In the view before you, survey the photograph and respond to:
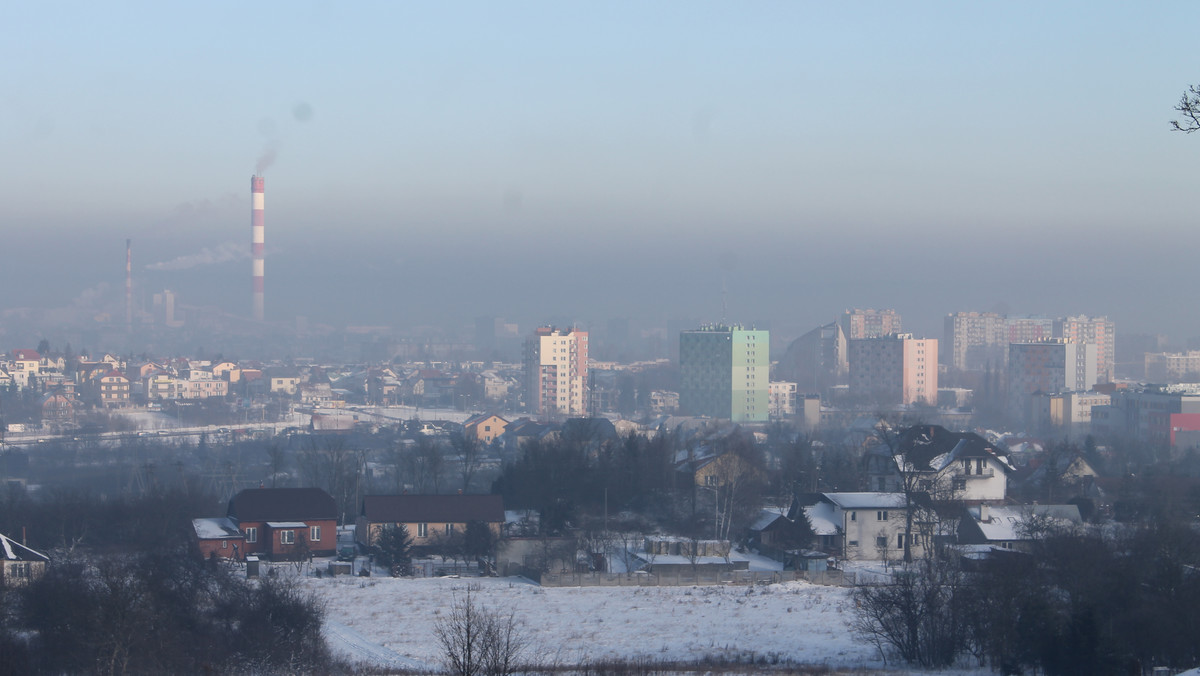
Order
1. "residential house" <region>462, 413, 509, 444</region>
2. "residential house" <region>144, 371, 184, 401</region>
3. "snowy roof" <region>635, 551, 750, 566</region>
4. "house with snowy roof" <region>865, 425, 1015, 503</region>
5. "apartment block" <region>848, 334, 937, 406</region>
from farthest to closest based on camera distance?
"apartment block" <region>848, 334, 937, 406</region>
"residential house" <region>144, 371, 184, 401</region>
"residential house" <region>462, 413, 509, 444</region>
"house with snowy roof" <region>865, 425, 1015, 503</region>
"snowy roof" <region>635, 551, 750, 566</region>

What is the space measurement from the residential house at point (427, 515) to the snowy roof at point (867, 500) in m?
5.25

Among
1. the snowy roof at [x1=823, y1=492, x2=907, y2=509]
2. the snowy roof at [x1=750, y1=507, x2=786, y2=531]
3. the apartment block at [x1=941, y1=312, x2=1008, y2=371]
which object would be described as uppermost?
the apartment block at [x1=941, y1=312, x2=1008, y2=371]

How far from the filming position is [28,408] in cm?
5016

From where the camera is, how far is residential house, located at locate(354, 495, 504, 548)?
61.3 feet

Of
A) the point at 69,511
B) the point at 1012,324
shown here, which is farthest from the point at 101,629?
the point at 1012,324

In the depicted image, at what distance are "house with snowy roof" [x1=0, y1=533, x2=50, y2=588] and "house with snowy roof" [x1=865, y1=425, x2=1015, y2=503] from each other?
12679 mm

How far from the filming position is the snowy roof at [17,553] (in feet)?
49.0

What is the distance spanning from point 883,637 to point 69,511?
1289cm

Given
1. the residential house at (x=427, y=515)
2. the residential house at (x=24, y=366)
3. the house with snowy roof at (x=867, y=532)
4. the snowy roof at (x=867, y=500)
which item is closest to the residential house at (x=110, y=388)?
the residential house at (x=24, y=366)

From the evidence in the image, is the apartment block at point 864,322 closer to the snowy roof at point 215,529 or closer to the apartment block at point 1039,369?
the apartment block at point 1039,369

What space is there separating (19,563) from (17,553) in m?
0.38

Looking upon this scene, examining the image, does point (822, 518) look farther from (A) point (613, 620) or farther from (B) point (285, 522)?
(B) point (285, 522)

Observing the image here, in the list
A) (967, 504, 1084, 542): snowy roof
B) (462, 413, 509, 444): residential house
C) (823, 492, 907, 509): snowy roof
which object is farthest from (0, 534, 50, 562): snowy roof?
(462, 413, 509, 444): residential house

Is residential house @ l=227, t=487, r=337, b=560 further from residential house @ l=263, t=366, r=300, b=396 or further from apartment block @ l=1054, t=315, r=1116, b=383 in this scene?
apartment block @ l=1054, t=315, r=1116, b=383
